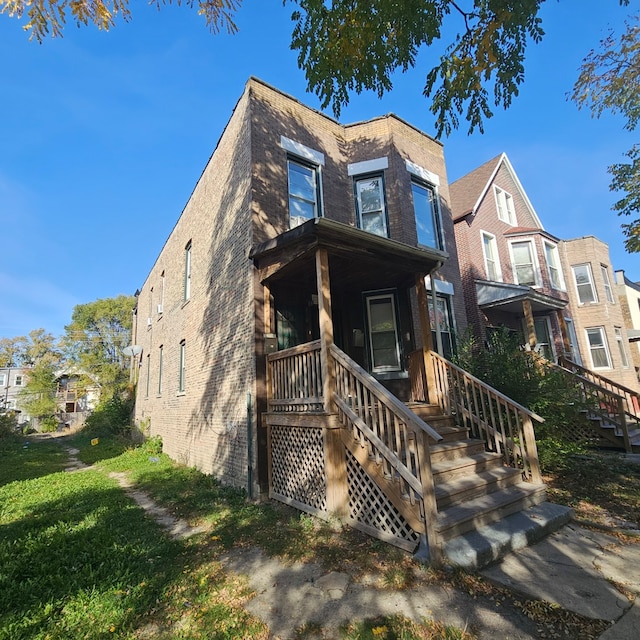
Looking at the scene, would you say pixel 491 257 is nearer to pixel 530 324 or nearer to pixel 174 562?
pixel 530 324

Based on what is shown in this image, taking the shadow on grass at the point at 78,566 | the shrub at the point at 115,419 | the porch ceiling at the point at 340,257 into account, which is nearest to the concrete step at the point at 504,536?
the shadow on grass at the point at 78,566

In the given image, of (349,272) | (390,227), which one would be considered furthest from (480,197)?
(349,272)

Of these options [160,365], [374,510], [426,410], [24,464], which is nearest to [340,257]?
[426,410]

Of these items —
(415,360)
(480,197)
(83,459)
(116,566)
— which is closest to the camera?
(116,566)

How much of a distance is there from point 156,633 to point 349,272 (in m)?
5.83

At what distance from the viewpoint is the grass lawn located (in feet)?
9.71

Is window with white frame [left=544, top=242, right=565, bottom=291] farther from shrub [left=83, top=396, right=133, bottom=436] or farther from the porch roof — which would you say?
shrub [left=83, top=396, right=133, bottom=436]

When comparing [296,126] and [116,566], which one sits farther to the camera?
[296,126]

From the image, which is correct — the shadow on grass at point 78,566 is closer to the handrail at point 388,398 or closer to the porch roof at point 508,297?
the handrail at point 388,398

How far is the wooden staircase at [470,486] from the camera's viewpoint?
4266mm

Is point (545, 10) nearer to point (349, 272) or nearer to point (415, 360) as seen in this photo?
point (349, 272)

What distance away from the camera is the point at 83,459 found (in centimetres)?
1258

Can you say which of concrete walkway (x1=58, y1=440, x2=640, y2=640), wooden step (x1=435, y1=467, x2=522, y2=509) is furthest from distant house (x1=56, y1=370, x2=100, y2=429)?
wooden step (x1=435, y1=467, x2=522, y2=509)

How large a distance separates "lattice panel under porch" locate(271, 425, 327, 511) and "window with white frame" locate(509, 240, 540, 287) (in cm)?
1197
